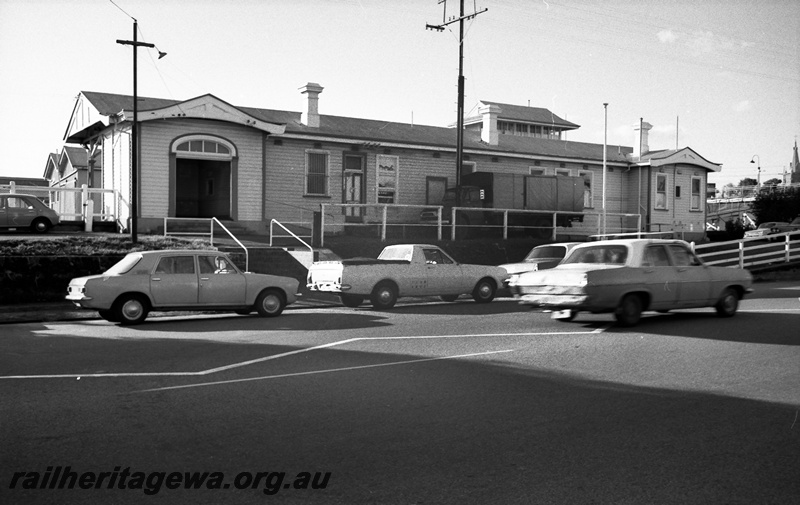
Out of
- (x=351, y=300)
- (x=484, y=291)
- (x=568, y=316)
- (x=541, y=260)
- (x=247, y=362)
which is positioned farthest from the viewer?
(x=541, y=260)

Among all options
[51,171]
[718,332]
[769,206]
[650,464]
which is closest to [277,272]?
[718,332]

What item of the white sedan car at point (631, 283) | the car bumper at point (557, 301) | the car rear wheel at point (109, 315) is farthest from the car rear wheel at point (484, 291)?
the car rear wheel at point (109, 315)

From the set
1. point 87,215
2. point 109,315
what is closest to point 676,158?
point 87,215

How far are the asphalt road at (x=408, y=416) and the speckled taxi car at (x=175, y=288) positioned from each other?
211 centimetres

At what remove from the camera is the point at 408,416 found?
24.2 ft

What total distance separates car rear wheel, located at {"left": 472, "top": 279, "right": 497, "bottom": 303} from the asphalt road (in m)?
6.54

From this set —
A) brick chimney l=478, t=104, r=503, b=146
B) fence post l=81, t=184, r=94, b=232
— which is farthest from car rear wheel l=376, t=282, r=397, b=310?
brick chimney l=478, t=104, r=503, b=146

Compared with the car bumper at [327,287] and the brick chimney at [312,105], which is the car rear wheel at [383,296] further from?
the brick chimney at [312,105]

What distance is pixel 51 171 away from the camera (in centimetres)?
5978

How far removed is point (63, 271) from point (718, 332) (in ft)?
50.5

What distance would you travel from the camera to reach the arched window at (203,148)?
90.9 ft

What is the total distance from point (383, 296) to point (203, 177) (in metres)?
15.3

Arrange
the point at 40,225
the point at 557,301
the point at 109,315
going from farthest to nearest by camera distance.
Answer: the point at 40,225
the point at 109,315
the point at 557,301

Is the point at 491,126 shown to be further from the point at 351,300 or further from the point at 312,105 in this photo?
the point at 351,300
